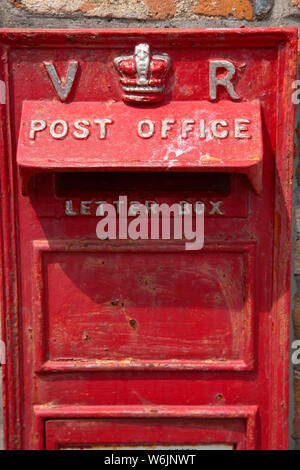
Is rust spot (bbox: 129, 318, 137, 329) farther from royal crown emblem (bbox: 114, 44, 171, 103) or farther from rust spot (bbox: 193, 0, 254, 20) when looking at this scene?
rust spot (bbox: 193, 0, 254, 20)

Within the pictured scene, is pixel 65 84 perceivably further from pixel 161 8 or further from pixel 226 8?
pixel 226 8

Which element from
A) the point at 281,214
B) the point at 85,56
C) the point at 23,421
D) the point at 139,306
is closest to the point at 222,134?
the point at 281,214

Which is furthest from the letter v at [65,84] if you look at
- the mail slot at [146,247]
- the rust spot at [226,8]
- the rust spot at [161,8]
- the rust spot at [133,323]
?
the rust spot at [133,323]

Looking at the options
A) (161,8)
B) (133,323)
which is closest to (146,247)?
(133,323)

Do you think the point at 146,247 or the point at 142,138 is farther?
the point at 146,247

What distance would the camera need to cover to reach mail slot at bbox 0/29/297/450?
111 cm

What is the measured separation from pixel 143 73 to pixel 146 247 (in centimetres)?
47

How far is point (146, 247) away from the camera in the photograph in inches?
47.8

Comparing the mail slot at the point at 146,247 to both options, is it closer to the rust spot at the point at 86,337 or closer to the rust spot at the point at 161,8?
the rust spot at the point at 86,337

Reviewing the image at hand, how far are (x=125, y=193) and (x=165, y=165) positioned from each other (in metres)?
0.19

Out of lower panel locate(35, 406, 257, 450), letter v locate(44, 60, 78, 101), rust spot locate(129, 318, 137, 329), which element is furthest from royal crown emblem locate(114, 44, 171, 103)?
lower panel locate(35, 406, 257, 450)

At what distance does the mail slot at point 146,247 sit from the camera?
1.11m

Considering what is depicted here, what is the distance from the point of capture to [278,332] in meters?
1.24

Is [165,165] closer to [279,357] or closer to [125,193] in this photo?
[125,193]
